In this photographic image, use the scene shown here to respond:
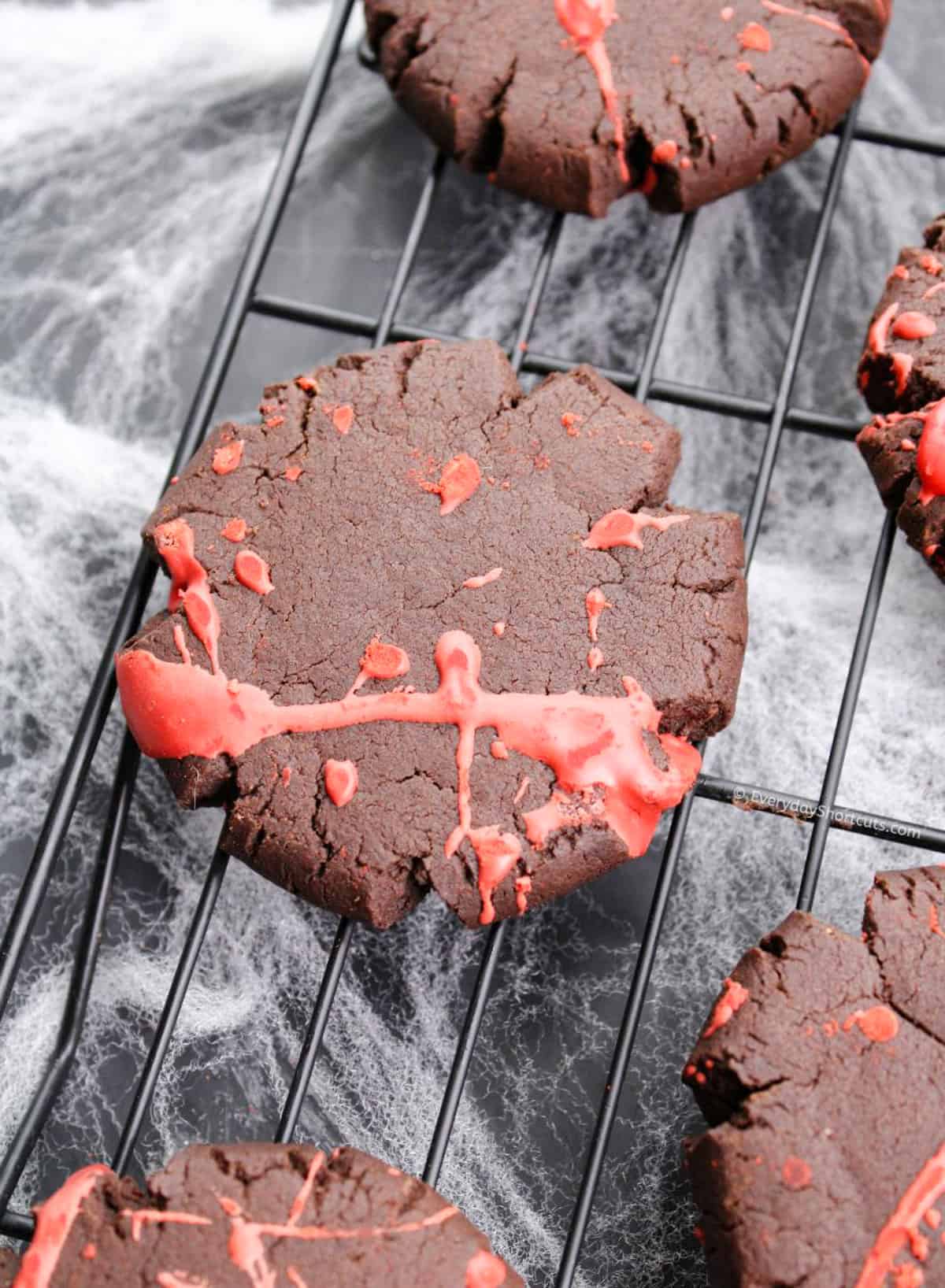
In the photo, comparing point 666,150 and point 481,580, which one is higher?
point 666,150

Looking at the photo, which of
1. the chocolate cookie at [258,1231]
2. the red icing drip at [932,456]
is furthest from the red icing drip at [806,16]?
the chocolate cookie at [258,1231]

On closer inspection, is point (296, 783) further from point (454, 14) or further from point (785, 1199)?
point (454, 14)

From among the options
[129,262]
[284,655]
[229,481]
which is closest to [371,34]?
[129,262]

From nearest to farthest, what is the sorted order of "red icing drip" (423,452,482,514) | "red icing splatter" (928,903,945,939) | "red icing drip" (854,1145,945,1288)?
1. "red icing drip" (854,1145,945,1288)
2. "red icing splatter" (928,903,945,939)
3. "red icing drip" (423,452,482,514)

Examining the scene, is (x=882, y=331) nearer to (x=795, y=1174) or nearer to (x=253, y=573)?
(x=253, y=573)

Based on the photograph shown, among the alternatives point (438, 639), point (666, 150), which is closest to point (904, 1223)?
point (438, 639)

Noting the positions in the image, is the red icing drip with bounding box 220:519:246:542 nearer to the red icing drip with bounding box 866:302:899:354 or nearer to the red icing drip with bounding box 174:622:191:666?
the red icing drip with bounding box 174:622:191:666

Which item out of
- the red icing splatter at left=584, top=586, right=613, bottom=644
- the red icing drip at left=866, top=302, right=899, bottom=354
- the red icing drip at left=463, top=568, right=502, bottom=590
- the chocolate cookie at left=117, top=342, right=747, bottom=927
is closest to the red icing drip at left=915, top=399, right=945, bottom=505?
the red icing drip at left=866, top=302, right=899, bottom=354

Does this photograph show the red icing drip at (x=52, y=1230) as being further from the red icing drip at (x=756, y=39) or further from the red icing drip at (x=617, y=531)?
the red icing drip at (x=756, y=39)
